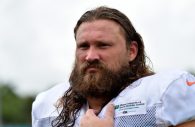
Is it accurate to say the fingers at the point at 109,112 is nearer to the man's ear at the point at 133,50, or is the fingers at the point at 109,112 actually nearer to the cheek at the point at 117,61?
the cheek at the point at 117,61

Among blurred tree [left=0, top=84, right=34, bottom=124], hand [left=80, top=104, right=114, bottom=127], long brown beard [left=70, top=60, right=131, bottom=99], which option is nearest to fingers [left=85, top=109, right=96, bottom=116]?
hand [left=80, top=104, right=114, bottom=127]

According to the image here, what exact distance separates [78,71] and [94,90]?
168 mm

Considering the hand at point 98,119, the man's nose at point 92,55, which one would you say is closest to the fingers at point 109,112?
the hand at point 98,119

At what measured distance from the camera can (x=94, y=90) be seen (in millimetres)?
4574

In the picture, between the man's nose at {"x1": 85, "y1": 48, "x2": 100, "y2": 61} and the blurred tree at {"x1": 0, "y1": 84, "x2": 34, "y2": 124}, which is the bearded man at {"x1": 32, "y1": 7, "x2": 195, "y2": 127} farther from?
the blurred tree at {"x1": 0, "y1": 84, "x2": 34, "y2": 124}

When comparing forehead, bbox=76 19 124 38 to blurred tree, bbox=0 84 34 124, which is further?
blurred tree, bbox=0 84 34 124

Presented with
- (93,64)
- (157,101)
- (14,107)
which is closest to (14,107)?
(14,107)

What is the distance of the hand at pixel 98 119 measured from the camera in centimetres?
437

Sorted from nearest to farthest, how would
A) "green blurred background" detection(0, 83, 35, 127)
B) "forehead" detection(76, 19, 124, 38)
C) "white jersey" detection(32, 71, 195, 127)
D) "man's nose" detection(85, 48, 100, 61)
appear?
"white jersey" detection(32, 71, 195, 127)
"man's nose" detection(85, 48, 100, 61)
"forehead" detection(76, 19, 124, 38)
"green blurred background" detection(0, 83, 35, 127)

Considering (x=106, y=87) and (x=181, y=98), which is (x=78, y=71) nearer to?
(x=106, y=87)

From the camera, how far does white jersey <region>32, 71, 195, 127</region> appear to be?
14.0 ft

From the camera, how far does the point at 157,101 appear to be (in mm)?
4320

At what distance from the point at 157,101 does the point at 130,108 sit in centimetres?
18

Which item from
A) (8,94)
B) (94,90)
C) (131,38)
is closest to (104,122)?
(94,90)
